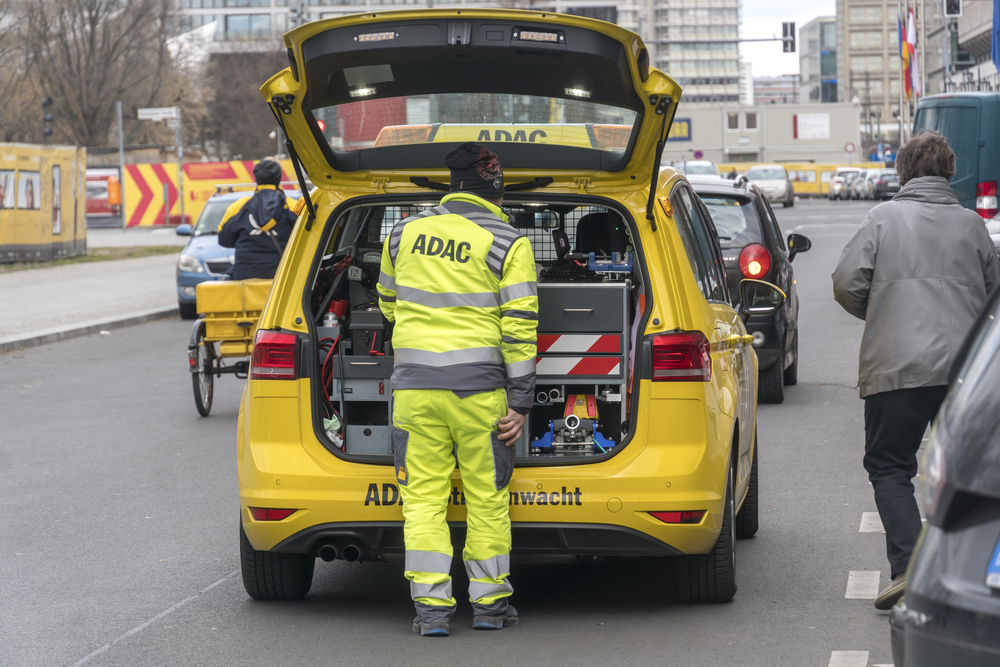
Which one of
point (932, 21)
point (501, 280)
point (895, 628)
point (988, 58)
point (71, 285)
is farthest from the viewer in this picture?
point (932, 21)

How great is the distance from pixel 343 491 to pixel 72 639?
1.16 meters

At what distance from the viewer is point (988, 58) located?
279 feet

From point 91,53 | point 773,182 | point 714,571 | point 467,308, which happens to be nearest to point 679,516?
point 714,571

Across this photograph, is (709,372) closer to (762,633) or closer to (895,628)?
(762,633)

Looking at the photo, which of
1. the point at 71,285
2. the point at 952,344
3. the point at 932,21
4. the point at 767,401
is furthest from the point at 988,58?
the point at 952,344

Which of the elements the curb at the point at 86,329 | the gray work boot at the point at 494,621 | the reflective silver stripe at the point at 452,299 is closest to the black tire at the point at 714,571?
the gray work boot at the point at 494,621

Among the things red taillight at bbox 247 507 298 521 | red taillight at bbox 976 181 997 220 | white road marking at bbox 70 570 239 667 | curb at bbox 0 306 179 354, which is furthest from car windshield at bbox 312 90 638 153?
red taillight at bbox 976 181 997 220

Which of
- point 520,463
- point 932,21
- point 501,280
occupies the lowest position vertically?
point 520,463

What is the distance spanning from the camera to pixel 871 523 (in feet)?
22.1

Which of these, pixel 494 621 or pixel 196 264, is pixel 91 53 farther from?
pixel 494 621

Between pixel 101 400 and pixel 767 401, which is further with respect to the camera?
pixel 101 400

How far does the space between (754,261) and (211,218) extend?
1182 cm

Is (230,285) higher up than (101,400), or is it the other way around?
(230,285)

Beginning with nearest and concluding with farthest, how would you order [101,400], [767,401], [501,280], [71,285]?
[501,280]
[767,401]
[101,400]
[71,285]
